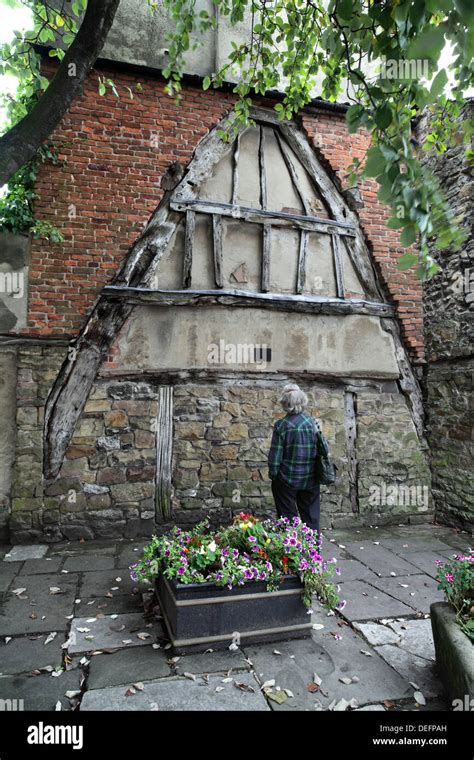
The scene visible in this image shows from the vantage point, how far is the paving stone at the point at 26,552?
4777 millimetres

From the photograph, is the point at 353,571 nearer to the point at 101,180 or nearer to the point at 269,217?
the point at 269,217

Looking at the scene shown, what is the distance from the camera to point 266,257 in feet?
20.2

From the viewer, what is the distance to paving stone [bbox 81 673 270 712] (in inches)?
97.3

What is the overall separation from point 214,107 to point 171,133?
74 centimetres

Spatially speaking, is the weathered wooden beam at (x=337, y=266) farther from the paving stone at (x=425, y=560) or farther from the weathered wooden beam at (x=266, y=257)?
the paving stone at (x=425, y=560)

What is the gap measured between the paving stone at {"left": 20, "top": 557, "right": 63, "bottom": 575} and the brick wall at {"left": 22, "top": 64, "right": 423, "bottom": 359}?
101 inches

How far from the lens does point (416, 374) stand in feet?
22.5

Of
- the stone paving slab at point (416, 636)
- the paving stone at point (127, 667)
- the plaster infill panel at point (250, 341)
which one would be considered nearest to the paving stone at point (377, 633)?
the stone paving slab at point (416, 636)

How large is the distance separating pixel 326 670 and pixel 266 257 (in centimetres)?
485

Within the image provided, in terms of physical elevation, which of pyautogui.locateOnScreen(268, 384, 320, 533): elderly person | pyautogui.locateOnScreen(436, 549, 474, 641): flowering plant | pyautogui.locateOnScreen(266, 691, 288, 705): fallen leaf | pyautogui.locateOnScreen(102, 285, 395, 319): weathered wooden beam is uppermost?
pyautogui.locateOnScreen(102, 285, 395, 319): weathered wooden beam

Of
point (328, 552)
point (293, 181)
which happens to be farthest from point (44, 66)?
point (328, 552)

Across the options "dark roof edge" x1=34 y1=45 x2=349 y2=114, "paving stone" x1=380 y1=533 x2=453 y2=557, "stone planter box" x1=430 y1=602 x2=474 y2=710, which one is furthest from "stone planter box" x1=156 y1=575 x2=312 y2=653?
"dark roof edge" x1=34 y1=45 x2=349 y2=114

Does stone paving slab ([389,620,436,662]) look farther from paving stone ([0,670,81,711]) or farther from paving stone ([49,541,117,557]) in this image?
paving stone ([49,541,117,557])

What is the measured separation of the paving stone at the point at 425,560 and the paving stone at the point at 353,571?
1.85 ft
